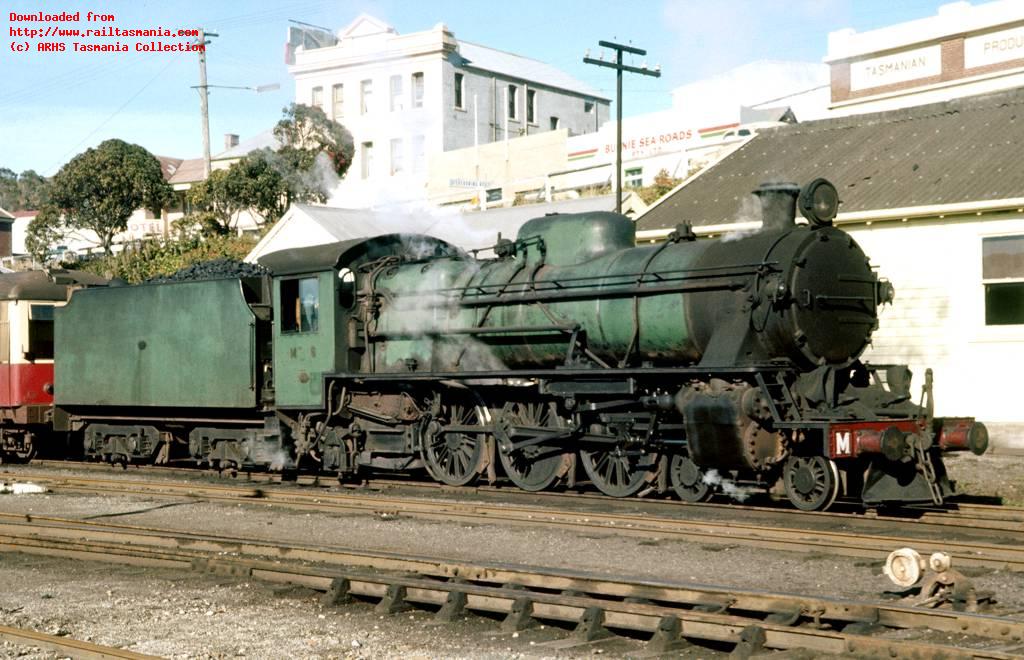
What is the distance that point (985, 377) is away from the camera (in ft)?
56.1

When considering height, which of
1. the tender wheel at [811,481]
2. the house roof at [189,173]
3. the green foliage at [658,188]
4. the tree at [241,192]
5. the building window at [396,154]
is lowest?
the tender wheel at [811,481]

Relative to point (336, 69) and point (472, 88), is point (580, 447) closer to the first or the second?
point (336, 69)

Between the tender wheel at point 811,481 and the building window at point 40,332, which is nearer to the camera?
the tender wheel at point 811,481

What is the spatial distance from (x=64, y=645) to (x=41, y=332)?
14.8 m

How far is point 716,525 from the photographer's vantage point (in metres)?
10.3

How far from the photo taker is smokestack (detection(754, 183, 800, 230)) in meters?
11.9

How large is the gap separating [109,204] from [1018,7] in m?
37.9

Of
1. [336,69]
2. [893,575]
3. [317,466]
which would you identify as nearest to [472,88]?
[336,69]

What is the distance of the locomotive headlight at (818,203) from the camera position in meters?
11.5

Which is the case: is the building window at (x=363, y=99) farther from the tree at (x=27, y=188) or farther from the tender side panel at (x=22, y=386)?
the tree at (x=27, y=188)

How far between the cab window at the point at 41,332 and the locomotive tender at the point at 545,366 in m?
1.23

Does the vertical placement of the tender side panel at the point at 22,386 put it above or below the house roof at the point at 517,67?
below

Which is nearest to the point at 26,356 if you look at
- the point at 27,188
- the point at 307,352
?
the point at 307,352

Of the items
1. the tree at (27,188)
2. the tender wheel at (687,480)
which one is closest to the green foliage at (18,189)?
the tree at (27,188)
